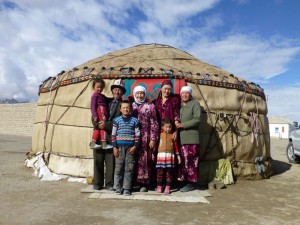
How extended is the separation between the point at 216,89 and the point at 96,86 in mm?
2192

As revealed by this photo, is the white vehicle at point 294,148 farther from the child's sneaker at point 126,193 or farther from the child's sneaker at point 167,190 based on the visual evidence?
Answer: the child's sneaker at point 126,193

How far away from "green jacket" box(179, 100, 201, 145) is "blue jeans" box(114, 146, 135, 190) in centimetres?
83

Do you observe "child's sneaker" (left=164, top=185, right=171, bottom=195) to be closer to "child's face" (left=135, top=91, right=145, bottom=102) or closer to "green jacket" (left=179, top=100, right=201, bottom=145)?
"green jacket" (left=179, top=100, right=201, bottom=145)

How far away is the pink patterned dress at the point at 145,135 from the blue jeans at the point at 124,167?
0.24 metres

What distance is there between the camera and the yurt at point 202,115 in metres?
5.30

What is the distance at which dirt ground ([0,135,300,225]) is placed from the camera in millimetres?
3225

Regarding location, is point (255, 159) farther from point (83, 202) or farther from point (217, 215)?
point (83, 202)

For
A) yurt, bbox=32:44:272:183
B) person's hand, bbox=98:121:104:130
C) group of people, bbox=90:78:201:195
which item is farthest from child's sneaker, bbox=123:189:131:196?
yurt, bbox=32:44:272:183

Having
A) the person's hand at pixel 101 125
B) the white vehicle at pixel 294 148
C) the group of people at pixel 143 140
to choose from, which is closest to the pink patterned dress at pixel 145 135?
the group of people at pixel 143 140

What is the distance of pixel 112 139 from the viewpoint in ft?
13.9

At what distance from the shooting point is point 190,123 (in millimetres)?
4469

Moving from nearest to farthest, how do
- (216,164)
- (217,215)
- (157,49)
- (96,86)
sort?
(217,215), (96,86), (216,164), (157,49)

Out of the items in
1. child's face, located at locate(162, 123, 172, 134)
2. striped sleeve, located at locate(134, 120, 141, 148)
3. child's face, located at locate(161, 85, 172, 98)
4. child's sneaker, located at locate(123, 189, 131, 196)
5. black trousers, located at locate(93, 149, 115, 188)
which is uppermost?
child's face, located at locate(161, 85, 172, 98)

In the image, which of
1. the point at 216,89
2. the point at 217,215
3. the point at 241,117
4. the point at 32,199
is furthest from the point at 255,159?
the point at 32,199
